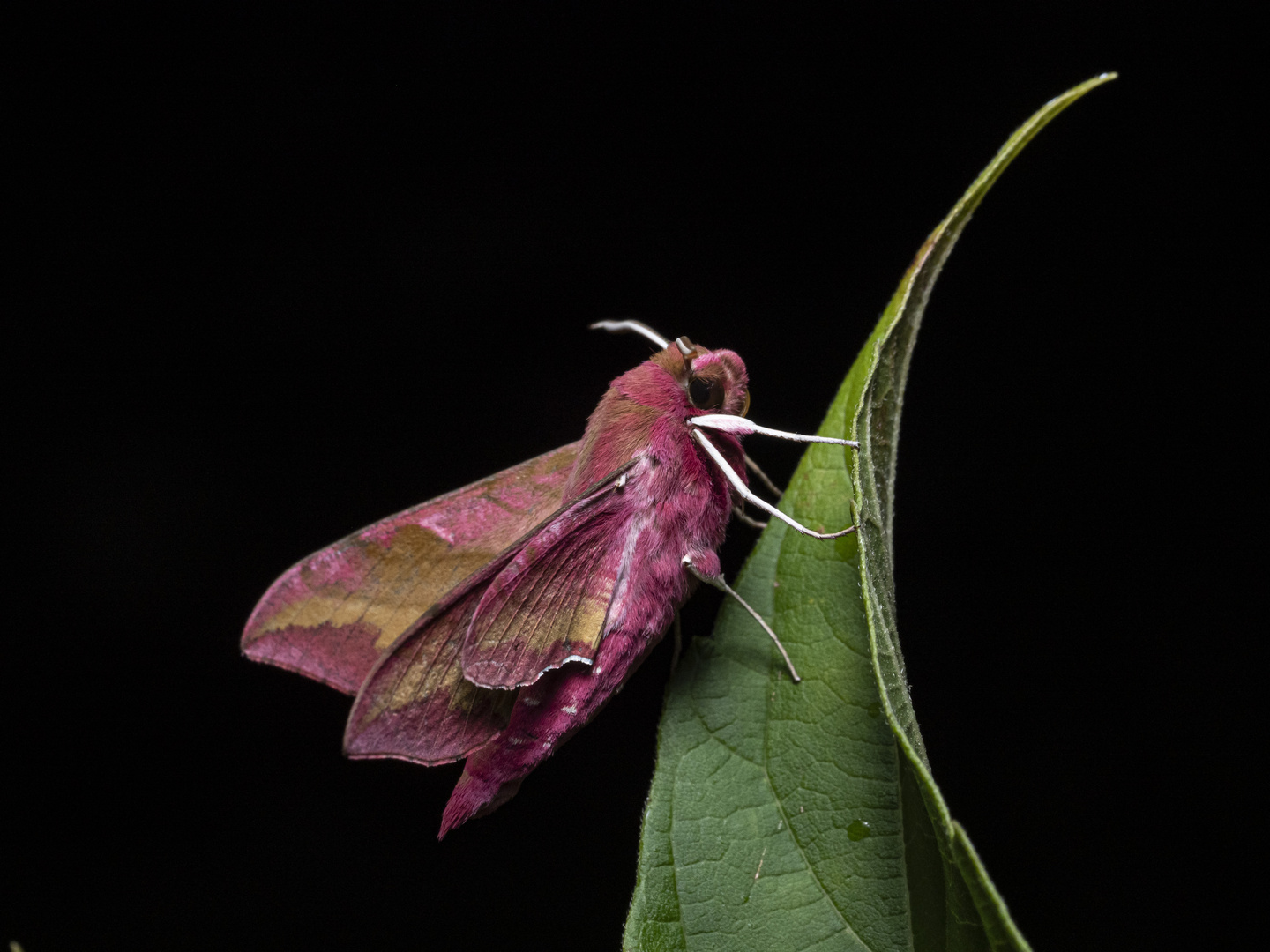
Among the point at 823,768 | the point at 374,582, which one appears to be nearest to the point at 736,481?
the point at 823,768

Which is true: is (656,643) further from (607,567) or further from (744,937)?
(744,937)

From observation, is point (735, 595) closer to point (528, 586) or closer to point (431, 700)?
point (528, 586)

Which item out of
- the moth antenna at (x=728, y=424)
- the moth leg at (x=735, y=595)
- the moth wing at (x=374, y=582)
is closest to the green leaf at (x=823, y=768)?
the moth leg at (x=735, y=595)

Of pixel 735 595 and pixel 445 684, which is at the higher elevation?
pixel 735 595

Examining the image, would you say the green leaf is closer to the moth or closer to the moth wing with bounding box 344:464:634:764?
the moth

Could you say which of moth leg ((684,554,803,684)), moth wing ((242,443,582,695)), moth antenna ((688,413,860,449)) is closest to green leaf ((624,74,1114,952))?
moth leg ((684,554,803,684))

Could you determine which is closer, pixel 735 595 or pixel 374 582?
pixel 735 595

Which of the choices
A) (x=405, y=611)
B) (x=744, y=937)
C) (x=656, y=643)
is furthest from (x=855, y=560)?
(x=405, y=611)
